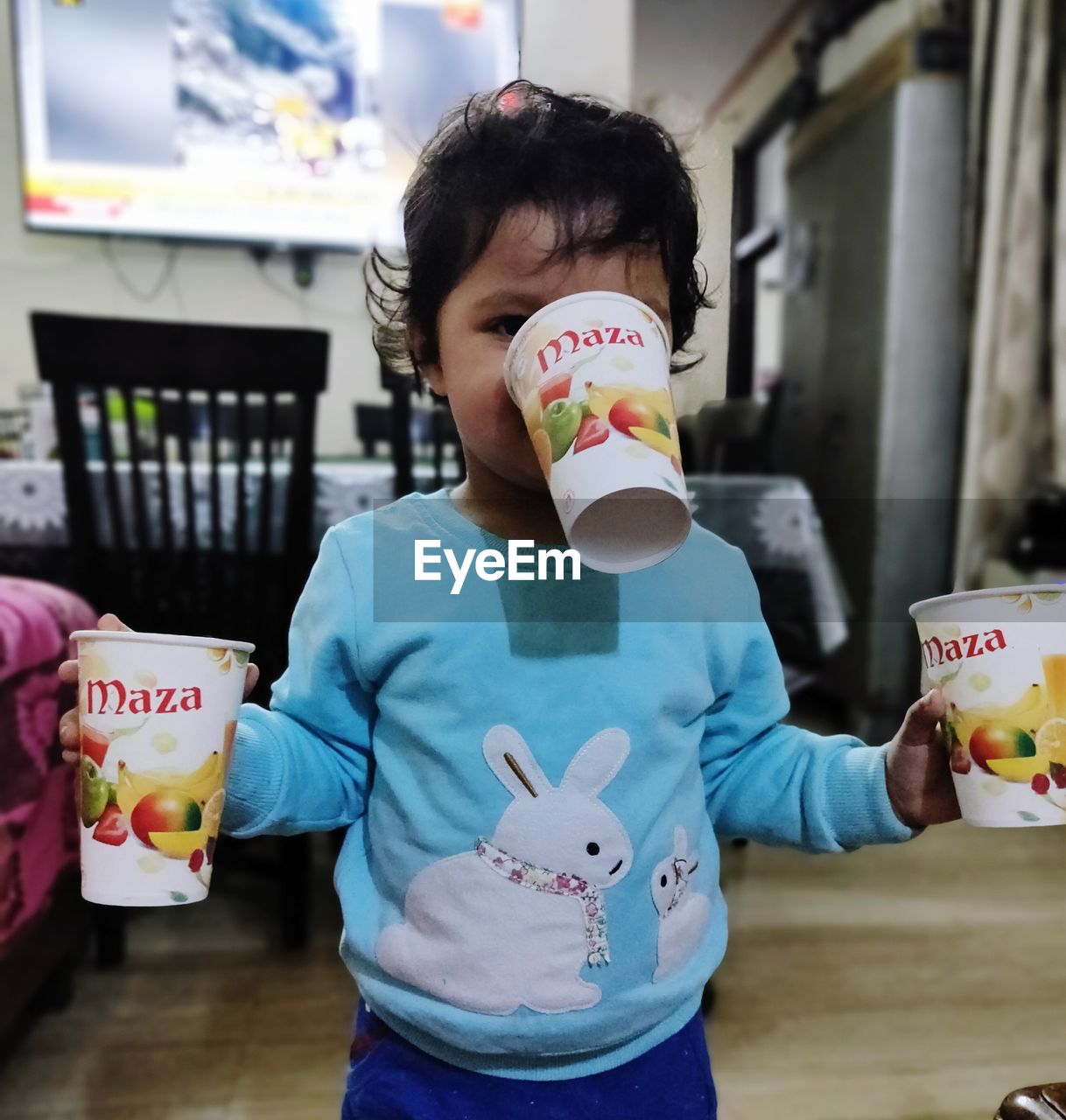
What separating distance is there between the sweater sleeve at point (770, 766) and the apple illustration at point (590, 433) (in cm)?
16

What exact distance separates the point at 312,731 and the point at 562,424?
0.23m

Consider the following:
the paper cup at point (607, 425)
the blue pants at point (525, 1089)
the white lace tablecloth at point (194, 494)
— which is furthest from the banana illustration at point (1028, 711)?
the white lace tablecloth at point (194, 494)

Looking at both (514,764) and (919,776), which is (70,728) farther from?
(919,776)

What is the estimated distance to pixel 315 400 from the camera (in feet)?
2.78

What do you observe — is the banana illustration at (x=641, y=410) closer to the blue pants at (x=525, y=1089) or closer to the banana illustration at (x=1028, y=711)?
the banana illustration at (x=1028, y=711)

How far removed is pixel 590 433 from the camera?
0.32m

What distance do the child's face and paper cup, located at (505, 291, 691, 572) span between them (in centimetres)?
4

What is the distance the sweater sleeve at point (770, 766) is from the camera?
43 centimetres

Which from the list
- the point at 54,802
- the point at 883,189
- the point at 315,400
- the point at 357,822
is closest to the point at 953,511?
the point at 357,822

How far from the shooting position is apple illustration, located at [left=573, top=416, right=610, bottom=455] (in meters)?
0.31

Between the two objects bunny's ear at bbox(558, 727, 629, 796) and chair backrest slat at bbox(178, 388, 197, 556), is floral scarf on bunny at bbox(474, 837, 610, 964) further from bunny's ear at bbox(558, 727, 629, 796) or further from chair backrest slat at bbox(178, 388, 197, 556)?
chair backrest slat at bbox(178, 388, 197, 556)

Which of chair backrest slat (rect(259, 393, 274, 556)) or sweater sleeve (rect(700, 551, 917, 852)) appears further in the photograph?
chair backrest slat (rect(259, 393, 274, 556))

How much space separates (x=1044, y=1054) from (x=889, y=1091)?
150mm

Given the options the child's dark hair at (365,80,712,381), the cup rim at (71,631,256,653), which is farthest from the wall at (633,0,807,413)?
the cup rim at (71,631,256,653)
